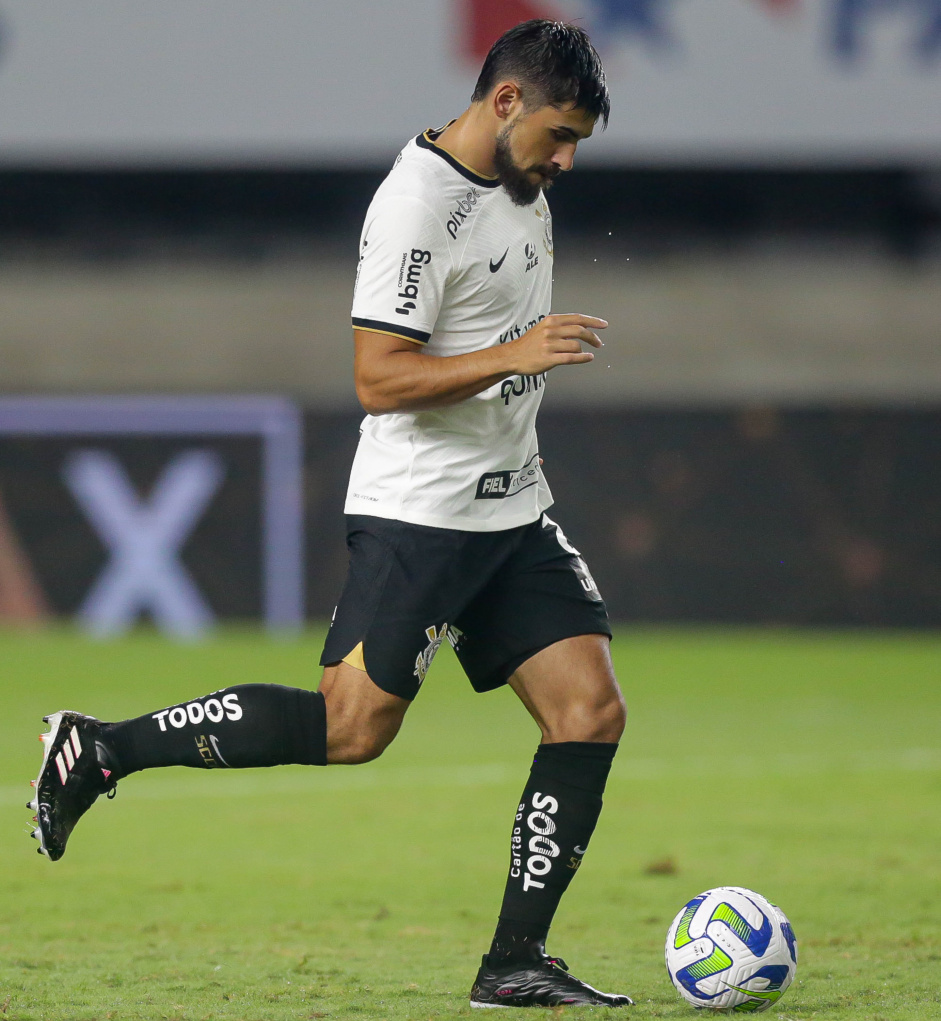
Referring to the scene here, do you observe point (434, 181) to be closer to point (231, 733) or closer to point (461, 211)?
point (461, 211)

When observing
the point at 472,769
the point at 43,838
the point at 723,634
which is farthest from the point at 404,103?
the point at 43,838

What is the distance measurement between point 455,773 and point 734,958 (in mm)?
4338

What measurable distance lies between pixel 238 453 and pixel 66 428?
151cm

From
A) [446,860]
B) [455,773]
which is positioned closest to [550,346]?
[446,860]

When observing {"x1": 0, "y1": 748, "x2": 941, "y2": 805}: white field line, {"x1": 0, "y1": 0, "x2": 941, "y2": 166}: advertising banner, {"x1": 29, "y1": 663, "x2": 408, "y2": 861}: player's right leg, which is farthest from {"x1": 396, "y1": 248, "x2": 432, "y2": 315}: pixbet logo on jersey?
{"x1": 0, "y1": 0, "x2": 941, "y2": 166}: advertising banner

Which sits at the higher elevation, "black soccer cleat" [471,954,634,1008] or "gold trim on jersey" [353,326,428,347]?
"gold trim on jersey" [353,326,428,347]

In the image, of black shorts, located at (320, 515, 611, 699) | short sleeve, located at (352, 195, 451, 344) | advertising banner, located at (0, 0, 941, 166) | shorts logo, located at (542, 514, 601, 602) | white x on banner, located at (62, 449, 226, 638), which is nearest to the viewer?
short sleeve, located at (352, 195, 451, 344)

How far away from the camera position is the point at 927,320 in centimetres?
1820

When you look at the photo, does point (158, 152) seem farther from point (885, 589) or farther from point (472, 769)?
point (472, 769)

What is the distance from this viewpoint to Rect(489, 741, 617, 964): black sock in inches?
151

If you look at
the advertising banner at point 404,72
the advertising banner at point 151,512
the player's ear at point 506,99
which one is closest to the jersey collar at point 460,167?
the player's ear at point 506,99

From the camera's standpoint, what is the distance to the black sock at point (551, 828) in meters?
3.83

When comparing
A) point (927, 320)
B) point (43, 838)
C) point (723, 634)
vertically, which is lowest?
point (723, 634)

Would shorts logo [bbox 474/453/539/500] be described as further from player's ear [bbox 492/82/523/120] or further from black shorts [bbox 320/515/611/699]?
player's ear [bbox 492/82/523/120]
